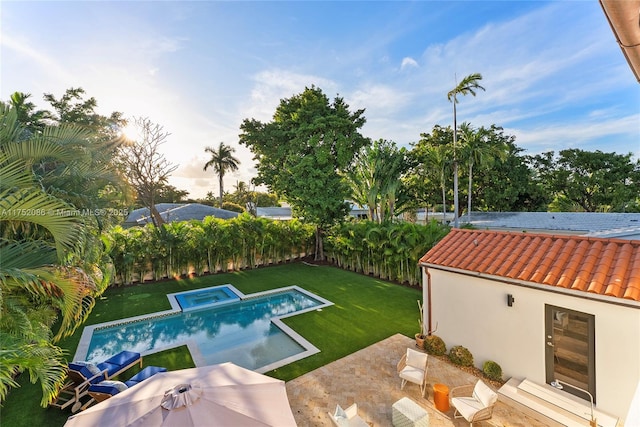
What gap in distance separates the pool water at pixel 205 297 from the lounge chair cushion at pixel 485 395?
11.0m

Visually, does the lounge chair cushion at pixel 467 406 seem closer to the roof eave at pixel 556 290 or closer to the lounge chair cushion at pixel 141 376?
the roof eave at pixel 556 290

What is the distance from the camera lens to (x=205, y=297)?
14625mm

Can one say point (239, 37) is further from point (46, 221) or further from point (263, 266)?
point (263, 266)

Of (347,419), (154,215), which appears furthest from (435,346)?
(154,215)

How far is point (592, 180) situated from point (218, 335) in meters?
41.5

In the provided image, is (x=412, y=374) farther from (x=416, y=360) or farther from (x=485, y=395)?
(x=485, y=395)

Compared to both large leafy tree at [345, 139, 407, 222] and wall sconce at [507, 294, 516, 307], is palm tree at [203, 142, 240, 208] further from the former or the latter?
wall sconce at [507, 294, 516, 307]

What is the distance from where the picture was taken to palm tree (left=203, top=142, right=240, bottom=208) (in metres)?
45.1

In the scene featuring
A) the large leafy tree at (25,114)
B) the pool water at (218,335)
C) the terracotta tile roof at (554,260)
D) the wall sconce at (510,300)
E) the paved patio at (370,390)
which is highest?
the large leafy tree at (25,114)

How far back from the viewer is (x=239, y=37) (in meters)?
11.5

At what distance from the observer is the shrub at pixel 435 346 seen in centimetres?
826

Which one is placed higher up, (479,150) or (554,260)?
(479,150)

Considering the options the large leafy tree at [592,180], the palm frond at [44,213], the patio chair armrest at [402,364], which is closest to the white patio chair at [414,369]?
the patio chair armrest at [402,364]

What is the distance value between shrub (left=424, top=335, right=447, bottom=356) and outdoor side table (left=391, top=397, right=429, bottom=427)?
2965 millimetres
